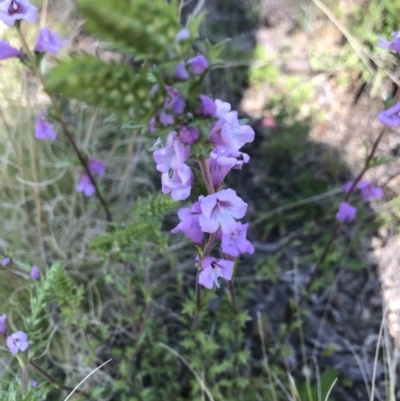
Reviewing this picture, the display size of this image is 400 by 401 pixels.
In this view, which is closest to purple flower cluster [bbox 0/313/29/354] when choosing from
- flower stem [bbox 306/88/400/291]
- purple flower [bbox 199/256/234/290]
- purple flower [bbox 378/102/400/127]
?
purple flower [bbox 199/256/234/290]

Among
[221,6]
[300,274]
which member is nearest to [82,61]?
[300,274]

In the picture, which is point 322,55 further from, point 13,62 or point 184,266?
point 13,62

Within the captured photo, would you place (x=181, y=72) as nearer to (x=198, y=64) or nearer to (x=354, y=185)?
(x=198, y=64)

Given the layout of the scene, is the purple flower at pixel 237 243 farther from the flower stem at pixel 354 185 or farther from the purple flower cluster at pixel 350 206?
the purple flower cluster at pixel 350 206

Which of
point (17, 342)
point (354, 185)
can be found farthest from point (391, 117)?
point (17, 342)

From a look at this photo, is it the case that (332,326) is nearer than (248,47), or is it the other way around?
(332,326)
